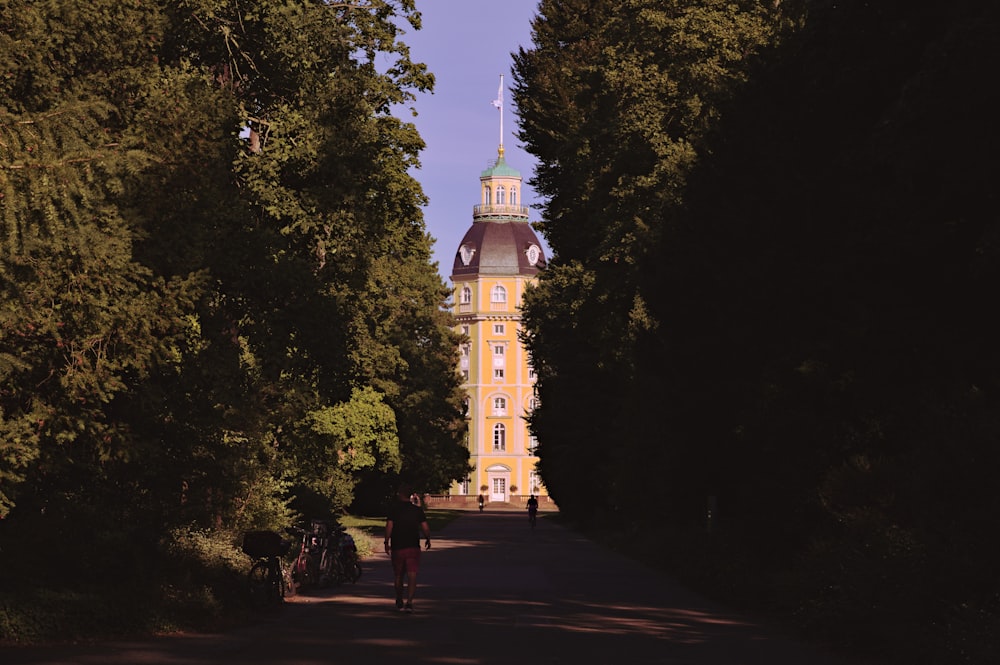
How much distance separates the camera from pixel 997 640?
1373 centimetres

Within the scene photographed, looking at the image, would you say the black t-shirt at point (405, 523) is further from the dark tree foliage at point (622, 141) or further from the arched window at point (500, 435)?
the arched window at point (500, 435)

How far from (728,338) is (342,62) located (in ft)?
27.4

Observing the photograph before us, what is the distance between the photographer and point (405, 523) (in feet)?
74.6

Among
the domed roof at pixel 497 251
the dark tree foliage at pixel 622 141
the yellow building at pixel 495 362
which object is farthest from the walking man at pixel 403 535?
the yellow building at pixel 495 362

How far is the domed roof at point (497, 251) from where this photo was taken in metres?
154

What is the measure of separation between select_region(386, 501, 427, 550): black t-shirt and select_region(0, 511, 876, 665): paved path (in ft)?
3.12

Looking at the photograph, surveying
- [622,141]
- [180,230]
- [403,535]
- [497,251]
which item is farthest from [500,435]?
[180,230]

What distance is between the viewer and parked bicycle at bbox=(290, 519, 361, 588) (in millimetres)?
27000

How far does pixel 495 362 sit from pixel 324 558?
422 ft

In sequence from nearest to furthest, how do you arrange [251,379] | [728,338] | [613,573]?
[251,379] < [728,338] < [613,573]

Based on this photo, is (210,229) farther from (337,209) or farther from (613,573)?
(613,573)

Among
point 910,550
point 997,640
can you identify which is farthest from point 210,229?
point 997,640

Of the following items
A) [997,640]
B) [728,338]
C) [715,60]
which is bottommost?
[997,640]

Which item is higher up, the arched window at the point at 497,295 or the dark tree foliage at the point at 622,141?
the arched window at the point at 497,295
